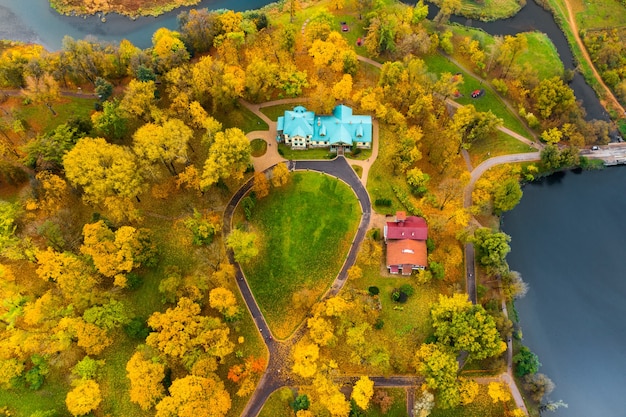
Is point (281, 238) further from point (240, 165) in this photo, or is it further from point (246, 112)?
point (246, 112)

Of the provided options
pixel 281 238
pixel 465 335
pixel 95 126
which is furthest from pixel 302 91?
pixel 465 335

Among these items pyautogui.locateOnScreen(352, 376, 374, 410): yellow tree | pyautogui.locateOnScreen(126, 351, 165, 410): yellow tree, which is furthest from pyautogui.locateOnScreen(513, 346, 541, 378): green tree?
pyautogui.locateOnScreen(126, 351, 165, 410): yellow tree

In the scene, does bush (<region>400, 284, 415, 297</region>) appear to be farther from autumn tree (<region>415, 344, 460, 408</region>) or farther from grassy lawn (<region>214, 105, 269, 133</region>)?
grassy lawn (<region>214, 105, 269, 133</region>)

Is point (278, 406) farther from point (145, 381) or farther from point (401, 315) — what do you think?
point (401, 315)

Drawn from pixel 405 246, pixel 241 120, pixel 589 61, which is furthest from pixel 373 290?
pixel 589 61

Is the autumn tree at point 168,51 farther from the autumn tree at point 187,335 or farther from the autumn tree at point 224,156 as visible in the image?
the autumn tree at point 187,335

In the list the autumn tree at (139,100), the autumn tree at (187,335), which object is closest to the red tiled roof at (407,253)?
the autumn tree at (187,335)
